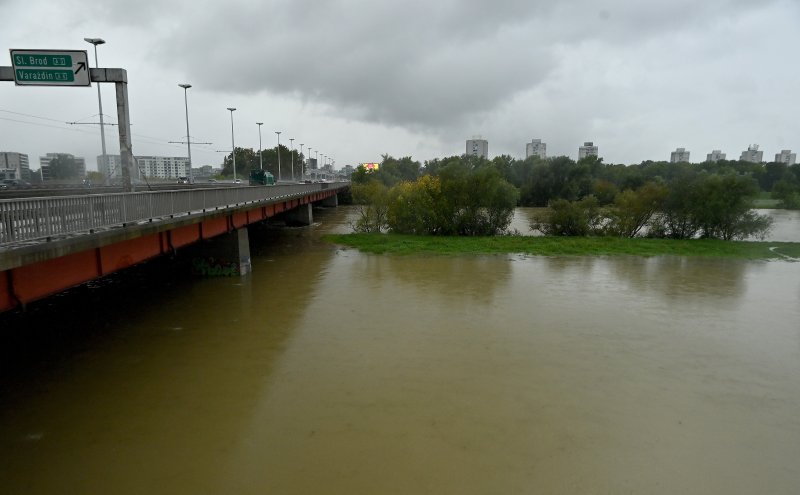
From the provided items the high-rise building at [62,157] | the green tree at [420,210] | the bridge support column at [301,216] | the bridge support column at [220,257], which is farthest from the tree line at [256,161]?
the bridge support column at [220,257]

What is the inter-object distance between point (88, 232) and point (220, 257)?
1241 centimetres

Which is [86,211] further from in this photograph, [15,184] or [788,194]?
[788,194]

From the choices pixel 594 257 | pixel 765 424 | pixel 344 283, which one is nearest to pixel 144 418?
pixel 765 424

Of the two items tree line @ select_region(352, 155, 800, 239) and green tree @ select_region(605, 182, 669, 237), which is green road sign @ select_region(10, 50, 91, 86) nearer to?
tree line @ select_region(352, 155, 800, 239)

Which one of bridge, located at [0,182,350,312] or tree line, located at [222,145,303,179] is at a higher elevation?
tree line, located at [222,145,303,179]

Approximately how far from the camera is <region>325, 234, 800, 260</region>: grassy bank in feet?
103

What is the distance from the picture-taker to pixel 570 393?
33.9 ft

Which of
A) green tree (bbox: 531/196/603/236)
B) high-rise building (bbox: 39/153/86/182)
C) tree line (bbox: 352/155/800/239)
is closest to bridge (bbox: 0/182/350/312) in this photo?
tree line (bbox: 352/155/800/239)

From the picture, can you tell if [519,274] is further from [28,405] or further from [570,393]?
[28,405]

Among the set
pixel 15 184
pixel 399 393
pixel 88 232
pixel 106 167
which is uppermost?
pixel 106 167

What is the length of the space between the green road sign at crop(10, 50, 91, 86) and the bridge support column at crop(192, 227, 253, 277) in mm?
10341

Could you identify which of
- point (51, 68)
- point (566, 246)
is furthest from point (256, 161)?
point (51, 68)

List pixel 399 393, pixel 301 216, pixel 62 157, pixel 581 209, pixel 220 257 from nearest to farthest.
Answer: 1. pixel 399 393
2. pixel 220 257
3. pixel 581 209
4. pixel 301 216
5. pixel 62 157

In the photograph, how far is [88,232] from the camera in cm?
1049
